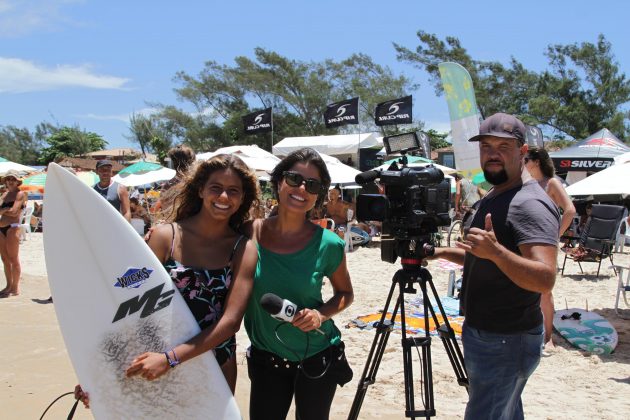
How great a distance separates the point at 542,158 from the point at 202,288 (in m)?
3.09

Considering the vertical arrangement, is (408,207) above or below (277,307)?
above

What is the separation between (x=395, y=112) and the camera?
22484 mm

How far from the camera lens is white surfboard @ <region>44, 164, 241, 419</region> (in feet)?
6.62

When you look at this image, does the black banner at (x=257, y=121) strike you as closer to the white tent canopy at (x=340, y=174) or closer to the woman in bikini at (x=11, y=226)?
the white tent canopy at (x=340, y=174)

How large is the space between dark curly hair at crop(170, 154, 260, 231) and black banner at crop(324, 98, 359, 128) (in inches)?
837

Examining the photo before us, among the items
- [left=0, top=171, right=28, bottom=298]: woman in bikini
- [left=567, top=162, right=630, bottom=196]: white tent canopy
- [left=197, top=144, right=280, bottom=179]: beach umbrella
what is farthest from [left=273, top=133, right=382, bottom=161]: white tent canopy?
[left=567, top=162, right=630, bottom=196]: white tent canopy

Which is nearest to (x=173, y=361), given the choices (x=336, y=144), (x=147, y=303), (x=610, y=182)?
(x=147, y=303)

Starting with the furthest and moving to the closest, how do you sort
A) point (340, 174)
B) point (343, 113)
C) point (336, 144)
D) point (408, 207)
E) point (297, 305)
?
point (343, 113)
point (336, 144)
point (340, 174)
point (408, 207)
point (297, 305)

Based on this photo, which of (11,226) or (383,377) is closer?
(383,377)

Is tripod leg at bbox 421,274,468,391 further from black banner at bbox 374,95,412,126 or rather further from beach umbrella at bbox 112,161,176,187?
black banner at bbox 374,95,412,126

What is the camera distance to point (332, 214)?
466 inches

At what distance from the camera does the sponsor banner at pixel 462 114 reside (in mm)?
9391

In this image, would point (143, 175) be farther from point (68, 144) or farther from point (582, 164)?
point (68, 144)

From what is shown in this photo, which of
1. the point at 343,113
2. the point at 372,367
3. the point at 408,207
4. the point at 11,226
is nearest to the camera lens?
the point at 408,207
